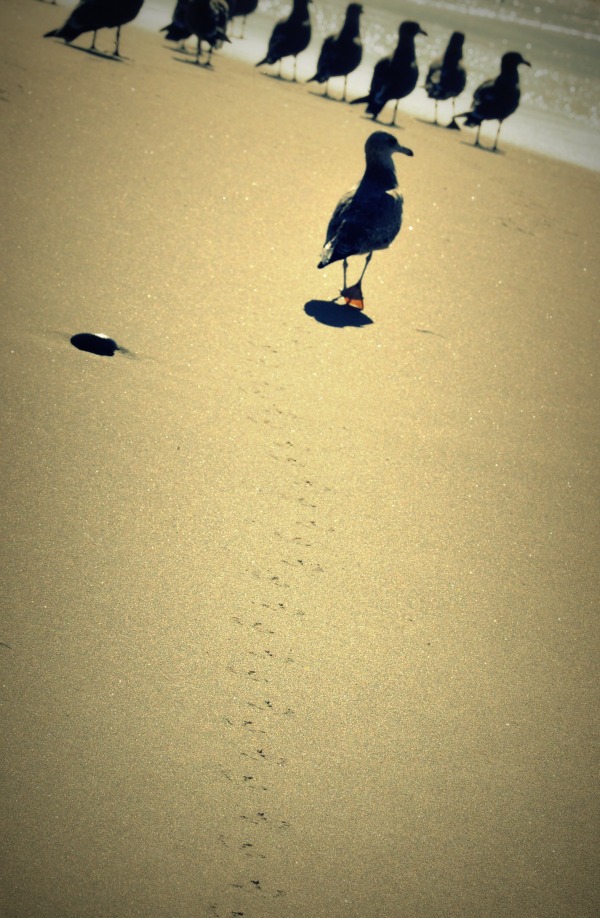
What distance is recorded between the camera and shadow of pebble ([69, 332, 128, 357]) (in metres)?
4.86

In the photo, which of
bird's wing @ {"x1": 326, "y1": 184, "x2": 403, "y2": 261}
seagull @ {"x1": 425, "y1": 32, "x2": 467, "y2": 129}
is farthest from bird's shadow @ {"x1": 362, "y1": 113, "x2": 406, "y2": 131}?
bird's wing @ {"x1": 326, "y1": 184, "x2": 403, "y2": 261}

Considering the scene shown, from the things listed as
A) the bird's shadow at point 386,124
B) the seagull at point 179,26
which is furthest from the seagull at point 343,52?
the seagull at point 179,26

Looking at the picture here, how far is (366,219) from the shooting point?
6312 mm

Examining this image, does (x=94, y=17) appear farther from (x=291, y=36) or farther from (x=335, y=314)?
(x=335, y=314)

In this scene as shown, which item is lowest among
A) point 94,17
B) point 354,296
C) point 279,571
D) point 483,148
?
point 279,571

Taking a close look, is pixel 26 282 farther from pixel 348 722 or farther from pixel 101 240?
pixel 348 722

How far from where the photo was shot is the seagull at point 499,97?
14.5m

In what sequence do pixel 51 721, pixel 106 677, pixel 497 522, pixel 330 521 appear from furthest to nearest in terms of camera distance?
1. pixel 497 522
2. pixel 330 521
3. pixel 106 677
4. pixel 51 721

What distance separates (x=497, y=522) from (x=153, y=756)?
231cm

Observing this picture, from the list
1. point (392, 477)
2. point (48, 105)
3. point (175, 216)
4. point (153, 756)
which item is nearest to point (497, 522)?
point (392, 477)

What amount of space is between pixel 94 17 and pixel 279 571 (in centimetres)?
1135

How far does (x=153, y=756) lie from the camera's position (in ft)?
9.36

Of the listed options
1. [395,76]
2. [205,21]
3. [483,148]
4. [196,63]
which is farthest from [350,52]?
[483,148]

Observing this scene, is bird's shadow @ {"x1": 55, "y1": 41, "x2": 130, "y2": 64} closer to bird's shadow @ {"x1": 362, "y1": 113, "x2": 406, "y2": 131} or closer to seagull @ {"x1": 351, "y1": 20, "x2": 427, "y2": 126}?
bird's shadow @ {"x1": 362, "y1": 113, "x2": 406, "y2": 131}
